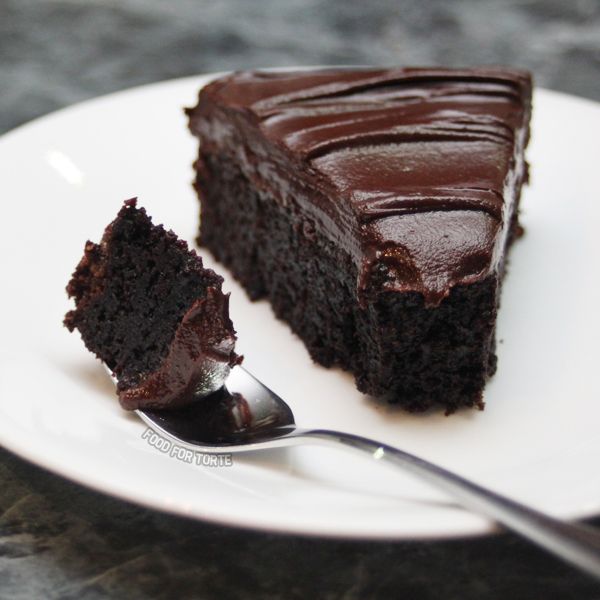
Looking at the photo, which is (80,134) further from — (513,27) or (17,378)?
(513,27)

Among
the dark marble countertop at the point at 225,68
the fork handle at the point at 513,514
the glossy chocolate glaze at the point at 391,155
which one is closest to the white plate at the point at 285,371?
the fork handle at the point at 513,514

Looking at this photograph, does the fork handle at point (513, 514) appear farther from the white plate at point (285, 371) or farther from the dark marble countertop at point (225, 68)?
the dark marble countertop at point (225, 68)

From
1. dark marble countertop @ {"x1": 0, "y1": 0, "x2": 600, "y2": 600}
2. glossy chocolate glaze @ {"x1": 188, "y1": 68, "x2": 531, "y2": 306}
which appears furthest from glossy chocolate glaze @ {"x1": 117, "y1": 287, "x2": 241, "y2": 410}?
glossy chocolate glaze @ {"x1": 188, "y1": 68, "x2": 531, "y2": 306}

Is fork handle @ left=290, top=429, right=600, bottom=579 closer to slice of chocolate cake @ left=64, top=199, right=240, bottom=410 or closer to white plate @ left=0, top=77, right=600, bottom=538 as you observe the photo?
white plate @ left=0, top=77, right=600, bottom=538

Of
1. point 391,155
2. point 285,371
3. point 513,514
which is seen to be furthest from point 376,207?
point 513,514

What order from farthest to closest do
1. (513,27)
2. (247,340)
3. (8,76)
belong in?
(513,27) → (8,76) → (247,340)

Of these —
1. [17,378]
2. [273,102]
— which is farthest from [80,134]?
[17,378]
